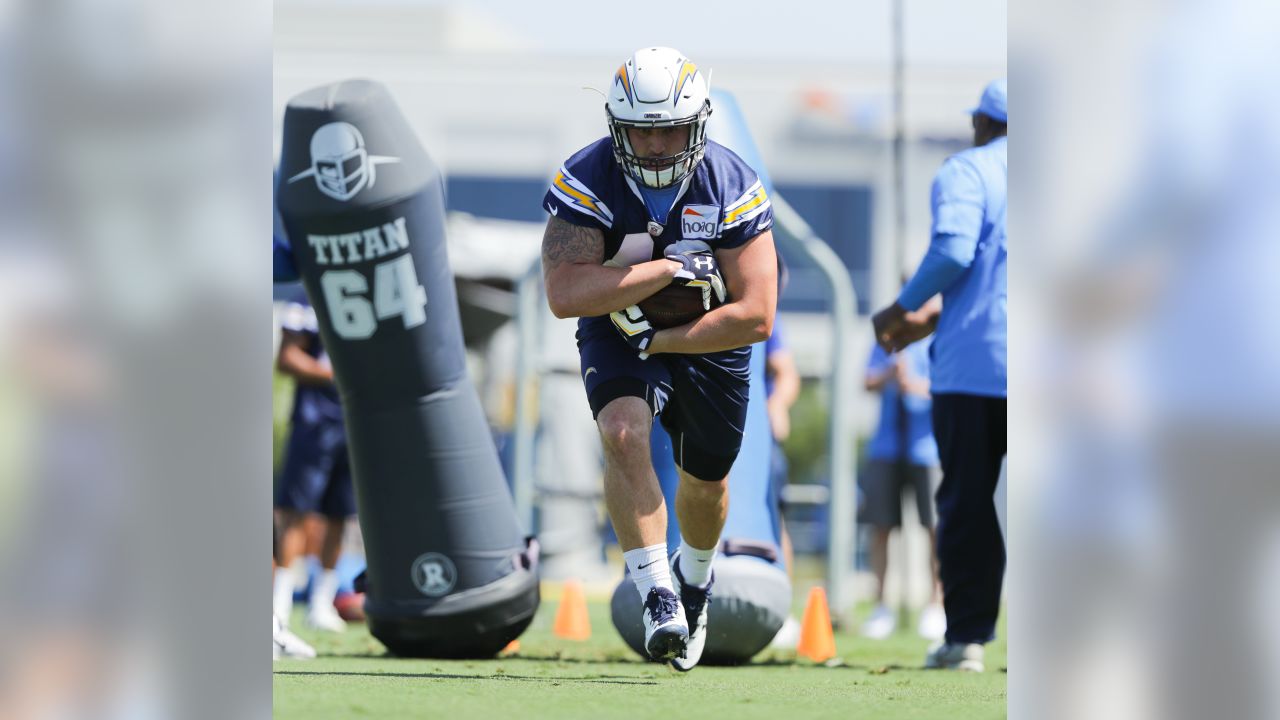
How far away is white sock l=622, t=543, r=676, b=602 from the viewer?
4.86 metres

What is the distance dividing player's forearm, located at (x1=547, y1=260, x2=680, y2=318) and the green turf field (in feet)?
3.78

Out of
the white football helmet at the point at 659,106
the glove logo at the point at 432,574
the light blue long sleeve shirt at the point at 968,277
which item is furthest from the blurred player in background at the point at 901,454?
the white football helmet at the point at 659,106

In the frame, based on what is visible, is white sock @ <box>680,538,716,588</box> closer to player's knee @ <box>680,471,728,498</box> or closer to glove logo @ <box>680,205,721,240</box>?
player's knee @ <box>680,471,728,498</box>

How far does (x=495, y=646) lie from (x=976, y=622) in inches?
72.1

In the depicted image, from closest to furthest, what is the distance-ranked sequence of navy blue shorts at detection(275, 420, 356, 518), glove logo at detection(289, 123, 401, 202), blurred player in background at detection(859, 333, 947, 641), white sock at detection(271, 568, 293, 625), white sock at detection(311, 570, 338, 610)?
1. glove logo at detection(289, 123, 401, 202)
2. white sock at detection(271, 568, 293, 625)
3. white sock at detection(311, 570, 338, 610)
4. navy blue shorts at detection(275, 420, 356, 518)
5. blurred player in background at detection(859, 333, 947, 641)

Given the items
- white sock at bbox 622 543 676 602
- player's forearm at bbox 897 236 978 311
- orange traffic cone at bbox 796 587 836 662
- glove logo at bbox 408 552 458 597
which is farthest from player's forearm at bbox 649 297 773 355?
orange traffic cone at bbox 796 587 836 662

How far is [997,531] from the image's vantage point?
6.05m

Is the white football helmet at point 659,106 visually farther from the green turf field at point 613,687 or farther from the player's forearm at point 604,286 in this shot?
the green turf field at point 613,687

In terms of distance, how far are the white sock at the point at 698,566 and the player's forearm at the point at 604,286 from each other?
101cm

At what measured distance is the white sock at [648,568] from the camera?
4.86 metres

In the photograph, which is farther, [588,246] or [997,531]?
[997,531]
